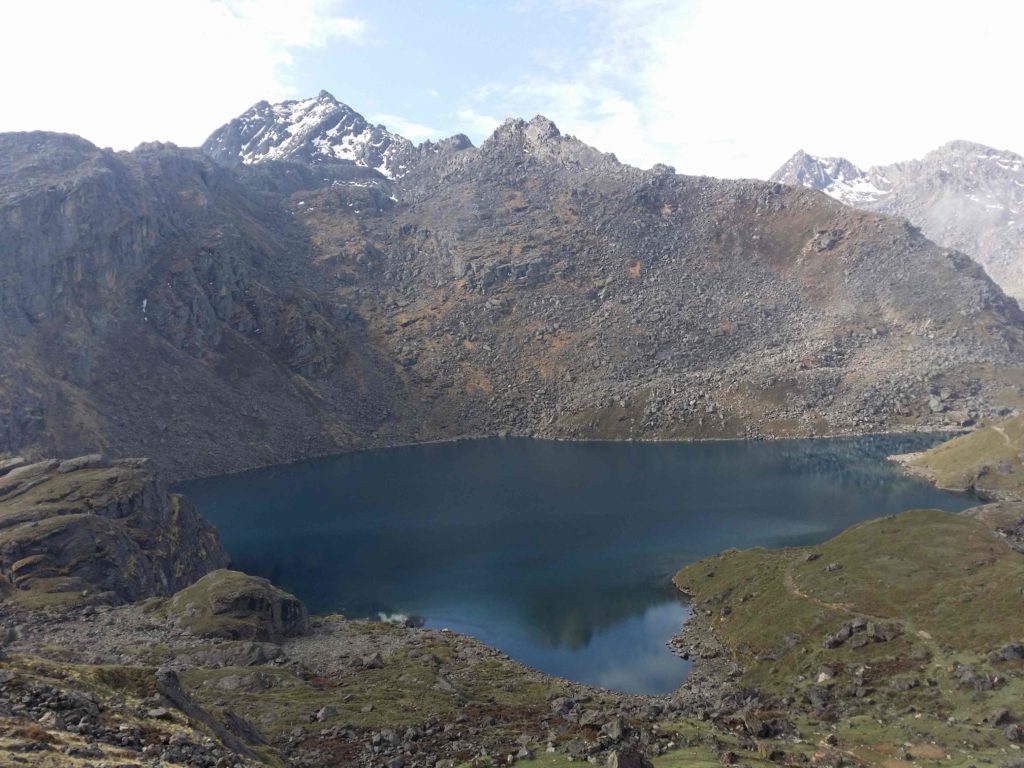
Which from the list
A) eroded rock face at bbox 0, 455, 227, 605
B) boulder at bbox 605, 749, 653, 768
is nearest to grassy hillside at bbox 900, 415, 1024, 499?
boulder at bbox 605, 749, 653, 768

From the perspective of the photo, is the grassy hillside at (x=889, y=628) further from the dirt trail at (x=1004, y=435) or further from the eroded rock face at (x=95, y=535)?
the eroded rock face at (x=95, y=535)

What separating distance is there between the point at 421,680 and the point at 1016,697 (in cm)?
4487

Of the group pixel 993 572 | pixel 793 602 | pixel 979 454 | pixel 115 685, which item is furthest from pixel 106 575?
pixel 979 454

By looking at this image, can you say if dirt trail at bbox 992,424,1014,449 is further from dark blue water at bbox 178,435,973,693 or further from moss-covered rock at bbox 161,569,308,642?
moss-covered rock at bbox 161,569,308,642

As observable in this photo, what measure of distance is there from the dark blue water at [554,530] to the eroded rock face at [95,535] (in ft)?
47.4

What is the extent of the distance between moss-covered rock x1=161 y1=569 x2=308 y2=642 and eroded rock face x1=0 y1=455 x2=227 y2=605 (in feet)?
44.8

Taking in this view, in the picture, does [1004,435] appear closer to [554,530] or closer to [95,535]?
[554,530]

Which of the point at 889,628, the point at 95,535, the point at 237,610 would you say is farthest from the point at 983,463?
the point at 95,535

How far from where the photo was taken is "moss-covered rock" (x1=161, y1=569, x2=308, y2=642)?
260ft

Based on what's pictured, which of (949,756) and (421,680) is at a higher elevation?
(949,756)

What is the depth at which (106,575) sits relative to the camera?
308 feet

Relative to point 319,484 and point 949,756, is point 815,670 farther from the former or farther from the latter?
point 319,484

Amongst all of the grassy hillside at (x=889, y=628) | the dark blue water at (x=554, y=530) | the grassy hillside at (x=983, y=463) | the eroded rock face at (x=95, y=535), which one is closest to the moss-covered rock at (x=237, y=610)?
the eroded rock face at (x=95, y=535)

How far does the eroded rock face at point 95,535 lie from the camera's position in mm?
90375
